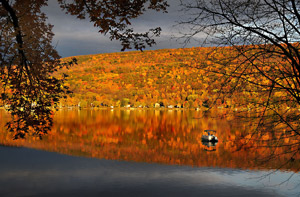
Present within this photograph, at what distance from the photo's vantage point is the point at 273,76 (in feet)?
22.0

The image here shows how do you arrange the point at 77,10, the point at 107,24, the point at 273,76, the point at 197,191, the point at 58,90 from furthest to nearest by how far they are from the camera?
the point at 197,191
the point at 58,90
the point at 77,10
the point at 107,24
the point at 273,76

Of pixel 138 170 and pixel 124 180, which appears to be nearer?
pixel 124 180

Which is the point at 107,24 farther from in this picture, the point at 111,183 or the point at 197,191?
the point at 111,183

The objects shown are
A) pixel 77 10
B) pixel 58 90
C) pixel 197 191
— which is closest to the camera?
pixel 77 10

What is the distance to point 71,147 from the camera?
53719 mm

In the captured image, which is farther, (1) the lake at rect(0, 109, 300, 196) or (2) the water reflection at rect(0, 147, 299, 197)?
(1) the lake at rect(0, 109, 300, 196)

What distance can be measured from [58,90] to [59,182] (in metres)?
22.5

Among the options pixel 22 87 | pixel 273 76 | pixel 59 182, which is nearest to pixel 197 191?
pixel 59 182

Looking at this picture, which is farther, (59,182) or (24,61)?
(59,182)

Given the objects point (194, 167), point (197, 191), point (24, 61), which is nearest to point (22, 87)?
point (24, 61)

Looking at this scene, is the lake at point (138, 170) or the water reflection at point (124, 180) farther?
the lake at point (138, 170)

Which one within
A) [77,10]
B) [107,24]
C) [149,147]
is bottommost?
[149,147]

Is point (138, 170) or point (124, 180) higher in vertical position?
point (124, 180)

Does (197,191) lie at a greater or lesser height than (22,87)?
lesser
